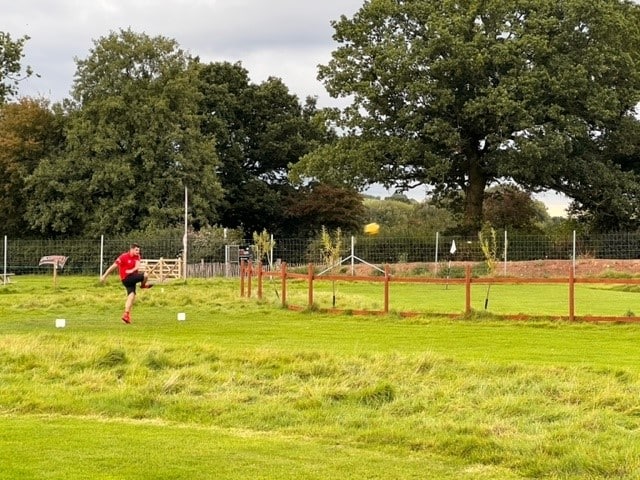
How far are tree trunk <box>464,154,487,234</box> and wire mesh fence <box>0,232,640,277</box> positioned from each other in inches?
182

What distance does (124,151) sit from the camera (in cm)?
4903

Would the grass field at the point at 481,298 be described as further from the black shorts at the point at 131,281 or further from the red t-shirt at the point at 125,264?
the red t-shirt at the point at 125,264

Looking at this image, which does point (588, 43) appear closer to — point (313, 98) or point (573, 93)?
point (573, 93)

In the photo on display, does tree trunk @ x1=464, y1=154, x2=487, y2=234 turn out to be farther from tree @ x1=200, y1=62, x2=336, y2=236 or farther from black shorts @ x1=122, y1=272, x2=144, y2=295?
black shorts @ x1=122, y1=272, x2=144, y2=295

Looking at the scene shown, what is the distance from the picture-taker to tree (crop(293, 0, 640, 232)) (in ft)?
139

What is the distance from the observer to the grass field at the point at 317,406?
6992mm

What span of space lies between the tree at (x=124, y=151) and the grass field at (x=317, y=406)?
1320 inches

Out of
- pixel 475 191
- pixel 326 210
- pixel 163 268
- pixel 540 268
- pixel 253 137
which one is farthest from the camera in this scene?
pixel 253 137

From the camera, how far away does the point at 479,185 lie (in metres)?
46.9

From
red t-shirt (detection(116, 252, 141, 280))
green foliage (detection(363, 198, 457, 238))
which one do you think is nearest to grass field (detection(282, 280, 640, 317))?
red t-shirt (detection(116, 252, 141, 280))

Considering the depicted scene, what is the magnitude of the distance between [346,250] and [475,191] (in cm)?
913

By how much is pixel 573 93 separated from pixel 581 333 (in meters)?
28.1

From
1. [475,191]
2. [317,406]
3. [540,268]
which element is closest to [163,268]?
[540,268]

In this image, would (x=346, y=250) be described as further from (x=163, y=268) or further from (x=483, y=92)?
(x=483, y=92)
